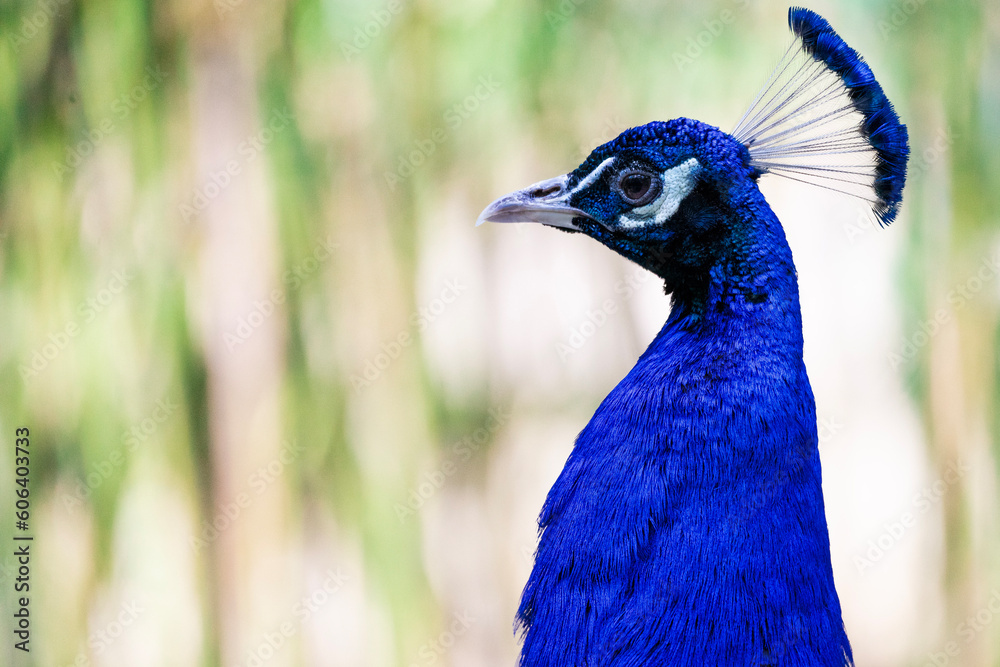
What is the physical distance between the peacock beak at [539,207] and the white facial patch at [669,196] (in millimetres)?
90

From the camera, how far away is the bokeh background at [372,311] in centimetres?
148

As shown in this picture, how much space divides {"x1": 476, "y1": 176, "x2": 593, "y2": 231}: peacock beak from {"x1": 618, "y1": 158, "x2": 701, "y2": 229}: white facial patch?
3.5 inches

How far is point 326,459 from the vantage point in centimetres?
153

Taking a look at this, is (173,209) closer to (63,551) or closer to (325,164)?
(325,164)

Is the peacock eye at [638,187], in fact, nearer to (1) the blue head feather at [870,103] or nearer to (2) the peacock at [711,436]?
(2) the peacock at [711,436]

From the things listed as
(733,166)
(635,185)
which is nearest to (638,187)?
(635,185)

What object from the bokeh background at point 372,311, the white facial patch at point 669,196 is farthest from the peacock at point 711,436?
the bokeh background at point 372,311

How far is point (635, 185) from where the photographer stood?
865 millimetres

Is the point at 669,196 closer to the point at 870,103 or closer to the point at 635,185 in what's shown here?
the point at 635,185

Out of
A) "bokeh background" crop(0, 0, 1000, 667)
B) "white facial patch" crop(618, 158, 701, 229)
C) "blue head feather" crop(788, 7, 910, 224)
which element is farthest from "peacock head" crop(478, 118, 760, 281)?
"bokeh background" crop(0, 0, 1000, 667)

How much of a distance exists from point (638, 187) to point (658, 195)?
28 mm

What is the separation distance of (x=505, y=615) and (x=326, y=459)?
1.62 feet

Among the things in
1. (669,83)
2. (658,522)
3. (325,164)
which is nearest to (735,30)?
(669,83)

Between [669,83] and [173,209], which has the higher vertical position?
[669,83]
